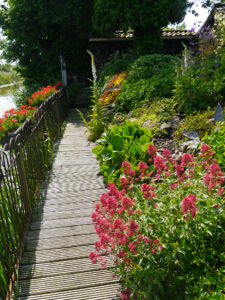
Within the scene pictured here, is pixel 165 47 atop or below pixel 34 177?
atop

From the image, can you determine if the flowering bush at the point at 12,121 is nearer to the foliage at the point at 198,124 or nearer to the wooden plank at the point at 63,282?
the foliage at the point at 198,124

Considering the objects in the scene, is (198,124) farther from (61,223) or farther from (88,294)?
(88,294)

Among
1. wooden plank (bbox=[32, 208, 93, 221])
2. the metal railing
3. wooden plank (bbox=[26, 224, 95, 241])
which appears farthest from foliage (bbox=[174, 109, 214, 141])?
the metal railing

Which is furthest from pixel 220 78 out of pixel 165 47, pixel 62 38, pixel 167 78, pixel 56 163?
pixel 165 47

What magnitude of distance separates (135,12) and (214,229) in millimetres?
11660

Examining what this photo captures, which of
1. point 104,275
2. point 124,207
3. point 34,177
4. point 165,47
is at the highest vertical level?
point 165,47

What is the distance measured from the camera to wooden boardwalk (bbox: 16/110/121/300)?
2.64 m

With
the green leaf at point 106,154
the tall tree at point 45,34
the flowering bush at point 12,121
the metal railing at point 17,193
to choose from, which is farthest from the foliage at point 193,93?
the tall tree at point 45,34

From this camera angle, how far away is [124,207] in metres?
2.24

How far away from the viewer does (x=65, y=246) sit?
3260 mm

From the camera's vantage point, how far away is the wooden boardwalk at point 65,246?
2.64 m

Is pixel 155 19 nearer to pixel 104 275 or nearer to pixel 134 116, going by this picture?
pixel 134 116

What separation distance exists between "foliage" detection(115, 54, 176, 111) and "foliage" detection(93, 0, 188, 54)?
11.0ft

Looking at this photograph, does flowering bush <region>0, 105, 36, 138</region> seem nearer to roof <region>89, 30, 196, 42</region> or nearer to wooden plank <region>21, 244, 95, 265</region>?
wooden plank <region>21, 244, 95, 265</region>
